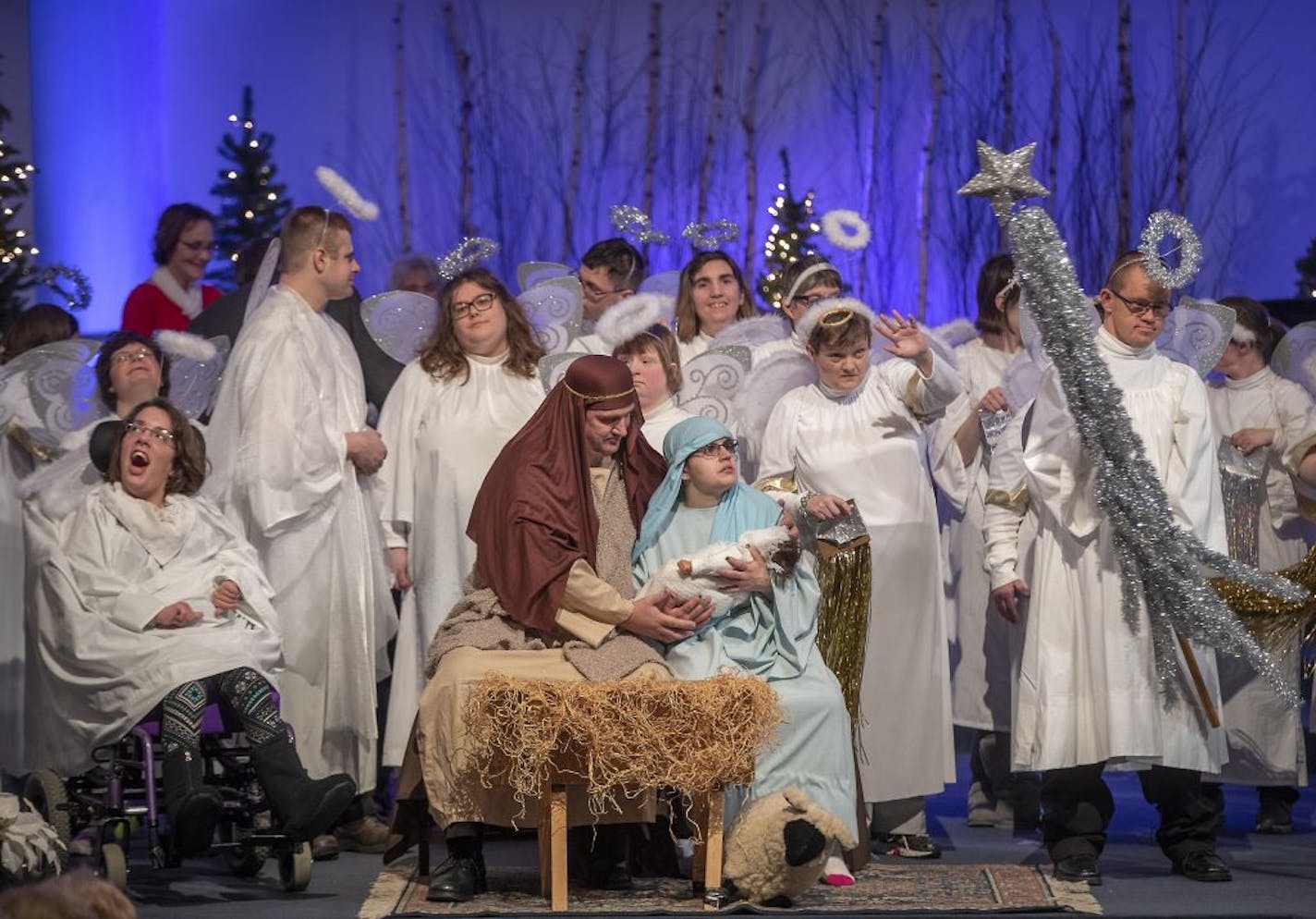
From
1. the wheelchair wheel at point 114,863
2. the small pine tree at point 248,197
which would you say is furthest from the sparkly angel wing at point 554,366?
the small pine tree at point 248,197

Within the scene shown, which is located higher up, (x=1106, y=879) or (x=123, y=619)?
(x=123, y=619)

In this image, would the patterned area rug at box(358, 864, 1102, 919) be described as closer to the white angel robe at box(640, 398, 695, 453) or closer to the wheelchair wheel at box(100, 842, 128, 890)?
the wheelchair wheel at box(100, 842, 128, 890)

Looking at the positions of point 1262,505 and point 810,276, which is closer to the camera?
point 810,276

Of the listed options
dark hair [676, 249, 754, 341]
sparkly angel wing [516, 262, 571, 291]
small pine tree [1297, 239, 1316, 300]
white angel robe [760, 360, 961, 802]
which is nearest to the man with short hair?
sparkly angel wing [516, 262, 571, 291]

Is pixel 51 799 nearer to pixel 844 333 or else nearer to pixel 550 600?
pixel 550 600

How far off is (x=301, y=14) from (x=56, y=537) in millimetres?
6396

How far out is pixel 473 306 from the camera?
285 inches

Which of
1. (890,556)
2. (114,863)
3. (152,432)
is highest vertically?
(152,432)

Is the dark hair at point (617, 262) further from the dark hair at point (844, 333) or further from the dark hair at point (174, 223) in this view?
the dark hair at point (174, 223)

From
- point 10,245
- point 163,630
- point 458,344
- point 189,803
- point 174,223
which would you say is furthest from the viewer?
point 174,223

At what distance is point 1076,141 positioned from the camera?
40.2 feet

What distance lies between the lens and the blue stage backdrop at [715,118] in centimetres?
1202

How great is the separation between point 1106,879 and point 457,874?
6.39ft

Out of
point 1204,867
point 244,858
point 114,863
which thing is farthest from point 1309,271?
point 114,863
